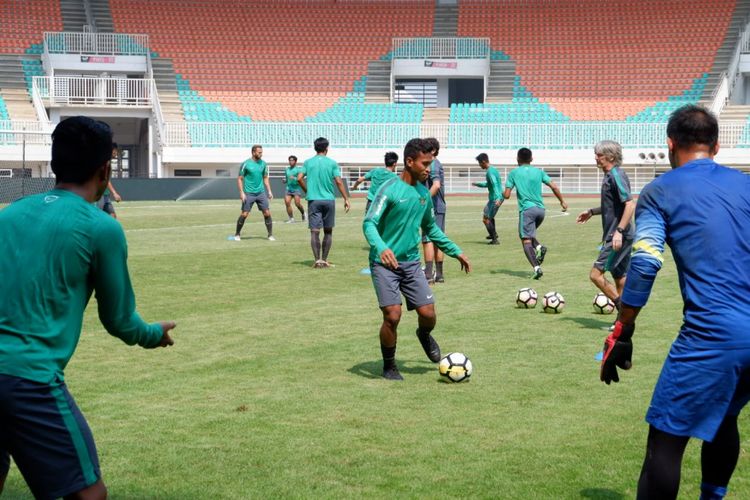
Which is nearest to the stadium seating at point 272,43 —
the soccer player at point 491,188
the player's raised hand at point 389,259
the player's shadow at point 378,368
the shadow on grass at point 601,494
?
the soccer player at point 491,188

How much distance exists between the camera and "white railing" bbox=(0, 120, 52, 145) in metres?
39.9

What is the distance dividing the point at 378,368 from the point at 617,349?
4.48m

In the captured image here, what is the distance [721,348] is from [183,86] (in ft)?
157

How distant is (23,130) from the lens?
1540 inches

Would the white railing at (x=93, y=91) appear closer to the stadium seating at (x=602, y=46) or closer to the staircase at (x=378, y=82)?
the staircase at (x=378, y=82)

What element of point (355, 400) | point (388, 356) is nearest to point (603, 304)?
point (388, 356)

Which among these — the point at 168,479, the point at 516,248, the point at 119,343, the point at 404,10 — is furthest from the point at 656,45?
the point at 168,479

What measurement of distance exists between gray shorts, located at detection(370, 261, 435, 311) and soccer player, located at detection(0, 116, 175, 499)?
14.9 feet

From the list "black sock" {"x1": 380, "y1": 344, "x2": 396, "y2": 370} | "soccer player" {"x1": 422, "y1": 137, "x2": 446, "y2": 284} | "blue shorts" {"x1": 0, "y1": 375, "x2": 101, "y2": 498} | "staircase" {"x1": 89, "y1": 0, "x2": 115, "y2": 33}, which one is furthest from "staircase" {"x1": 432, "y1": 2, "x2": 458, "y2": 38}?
"blue shorts" {"x1": 0, "y1": 375, "x2": 101, "y2": 498}

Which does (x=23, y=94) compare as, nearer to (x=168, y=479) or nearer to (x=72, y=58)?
(x=72, y=58)

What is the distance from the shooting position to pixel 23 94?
151ft

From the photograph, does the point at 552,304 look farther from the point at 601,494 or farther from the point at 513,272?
the point at 601,494

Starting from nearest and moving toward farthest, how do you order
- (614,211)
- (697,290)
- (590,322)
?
1. (697,290)
2. (614,211)
3. (590,322)

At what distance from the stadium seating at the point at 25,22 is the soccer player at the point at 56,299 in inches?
1922
